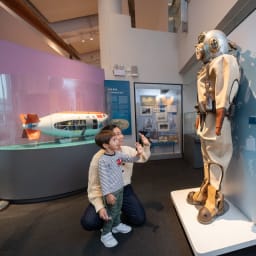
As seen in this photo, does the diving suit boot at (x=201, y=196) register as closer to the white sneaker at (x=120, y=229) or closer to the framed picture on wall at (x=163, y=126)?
the white sneaker at (x=120, y=229)

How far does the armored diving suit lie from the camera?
124cm

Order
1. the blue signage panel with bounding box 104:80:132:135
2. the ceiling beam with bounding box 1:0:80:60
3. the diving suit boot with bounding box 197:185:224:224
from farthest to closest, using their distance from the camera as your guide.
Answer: the blue signage panel with bounding box 104:80:132:135
the ceiling beam with bounding box 1:0:80:60
the diving suit boot with bounding box 197:185:224:224

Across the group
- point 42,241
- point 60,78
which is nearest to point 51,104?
point 60,78

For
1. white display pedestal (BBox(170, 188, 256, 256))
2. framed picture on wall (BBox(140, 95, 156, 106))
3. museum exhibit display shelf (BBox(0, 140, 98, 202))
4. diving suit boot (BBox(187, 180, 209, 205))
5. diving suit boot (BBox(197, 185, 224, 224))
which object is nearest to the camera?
white display pedestal (BBox(170, 188, 256, 256))

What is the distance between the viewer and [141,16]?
5.38m

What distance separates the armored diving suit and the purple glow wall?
1959mm

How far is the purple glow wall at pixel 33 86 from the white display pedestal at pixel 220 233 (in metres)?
2.25

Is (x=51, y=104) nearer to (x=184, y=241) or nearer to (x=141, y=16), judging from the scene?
(x=184, y=241)

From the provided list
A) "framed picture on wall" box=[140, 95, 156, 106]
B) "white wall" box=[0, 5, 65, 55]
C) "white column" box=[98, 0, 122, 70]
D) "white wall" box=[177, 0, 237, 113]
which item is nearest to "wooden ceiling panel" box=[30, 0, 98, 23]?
"white wall" box=[0, 5, 65, 55]

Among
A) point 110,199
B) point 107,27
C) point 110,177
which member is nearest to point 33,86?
point 110,177

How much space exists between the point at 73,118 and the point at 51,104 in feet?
1.68

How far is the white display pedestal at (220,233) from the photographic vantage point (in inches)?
43.1

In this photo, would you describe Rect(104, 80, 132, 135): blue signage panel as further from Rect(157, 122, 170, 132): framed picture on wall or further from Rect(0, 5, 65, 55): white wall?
Rect(0, 5, 65, 55): white wall

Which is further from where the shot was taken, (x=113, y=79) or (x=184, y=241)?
(x=113, y=79)
